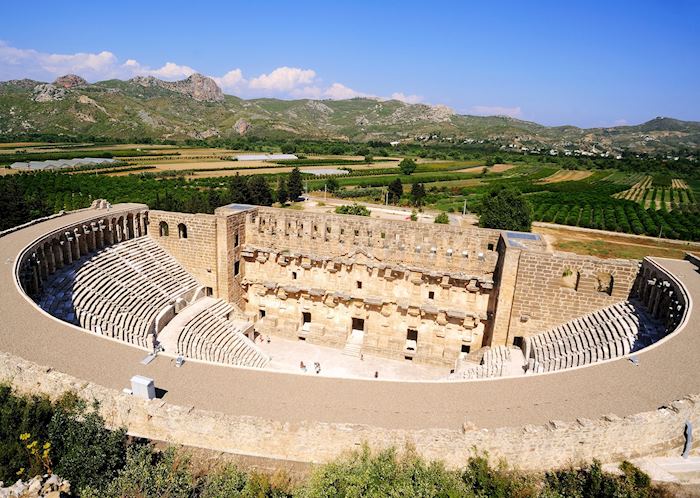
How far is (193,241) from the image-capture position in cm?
2366

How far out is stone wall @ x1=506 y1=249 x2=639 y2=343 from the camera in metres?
19.1

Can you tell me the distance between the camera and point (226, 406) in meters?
11.3

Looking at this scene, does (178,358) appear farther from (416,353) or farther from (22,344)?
(416,353)

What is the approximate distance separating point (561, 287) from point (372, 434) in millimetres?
13044

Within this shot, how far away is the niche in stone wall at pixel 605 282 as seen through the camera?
19.3 m

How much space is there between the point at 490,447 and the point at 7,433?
10.9 m

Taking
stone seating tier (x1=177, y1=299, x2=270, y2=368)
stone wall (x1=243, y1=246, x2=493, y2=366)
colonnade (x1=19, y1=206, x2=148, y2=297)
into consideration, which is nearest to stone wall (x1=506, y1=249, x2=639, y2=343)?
stone wall (x1=243, y1=246, x2=493, y2=366)

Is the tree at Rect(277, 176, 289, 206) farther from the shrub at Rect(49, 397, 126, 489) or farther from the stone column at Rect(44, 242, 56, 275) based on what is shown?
the shrub at Rect(49, 397, 126, 489)

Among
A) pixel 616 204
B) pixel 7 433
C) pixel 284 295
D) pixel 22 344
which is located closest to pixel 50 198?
pixel 284 295

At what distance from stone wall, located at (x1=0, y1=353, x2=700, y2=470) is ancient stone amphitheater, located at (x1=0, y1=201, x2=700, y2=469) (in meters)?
0.04

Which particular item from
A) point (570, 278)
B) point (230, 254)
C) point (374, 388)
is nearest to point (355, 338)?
point (230, 254)

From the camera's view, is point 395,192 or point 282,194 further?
point 395,192

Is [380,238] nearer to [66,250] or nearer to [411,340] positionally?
[411,340]

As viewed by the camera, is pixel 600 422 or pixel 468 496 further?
pixel 600 422
